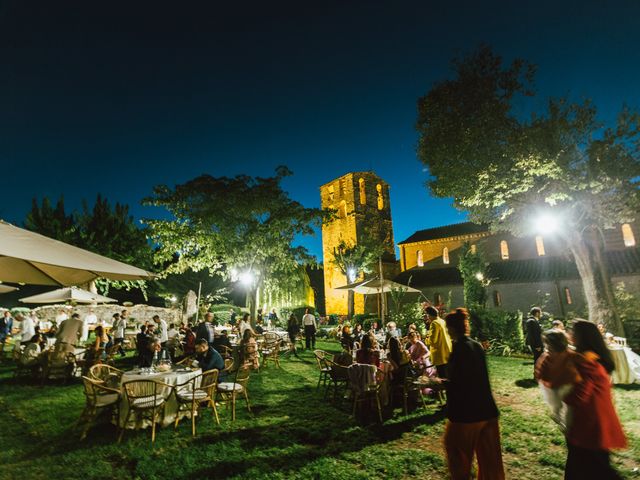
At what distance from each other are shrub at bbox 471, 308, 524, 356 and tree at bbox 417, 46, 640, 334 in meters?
2.72

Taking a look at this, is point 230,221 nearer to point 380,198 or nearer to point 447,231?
point 447,231

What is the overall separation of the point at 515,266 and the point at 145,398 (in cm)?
2674

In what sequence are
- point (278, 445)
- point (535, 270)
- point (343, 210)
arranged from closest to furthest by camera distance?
point (278, 445) → point (535, 270) → point (343, 210)

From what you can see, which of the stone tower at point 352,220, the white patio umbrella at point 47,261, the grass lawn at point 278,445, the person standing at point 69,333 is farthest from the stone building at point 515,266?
the white patio umbrella at point 47,261

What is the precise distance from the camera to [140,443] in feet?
17.0

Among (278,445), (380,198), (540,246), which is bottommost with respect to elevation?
(278,445)

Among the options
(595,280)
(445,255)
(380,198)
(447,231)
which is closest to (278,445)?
(595,280)

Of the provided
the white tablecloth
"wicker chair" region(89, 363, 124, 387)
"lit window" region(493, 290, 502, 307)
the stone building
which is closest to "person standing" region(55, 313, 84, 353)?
"wicker chair" region(89, 363, 124, 387)

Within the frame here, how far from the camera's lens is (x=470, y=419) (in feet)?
9.89

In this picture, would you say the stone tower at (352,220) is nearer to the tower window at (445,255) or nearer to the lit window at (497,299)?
the tower window at (445,255)

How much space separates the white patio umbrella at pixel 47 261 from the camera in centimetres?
279

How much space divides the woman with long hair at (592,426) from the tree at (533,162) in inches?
434

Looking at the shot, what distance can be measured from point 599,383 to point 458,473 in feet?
4.68

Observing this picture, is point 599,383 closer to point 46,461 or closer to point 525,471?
point 525,471
